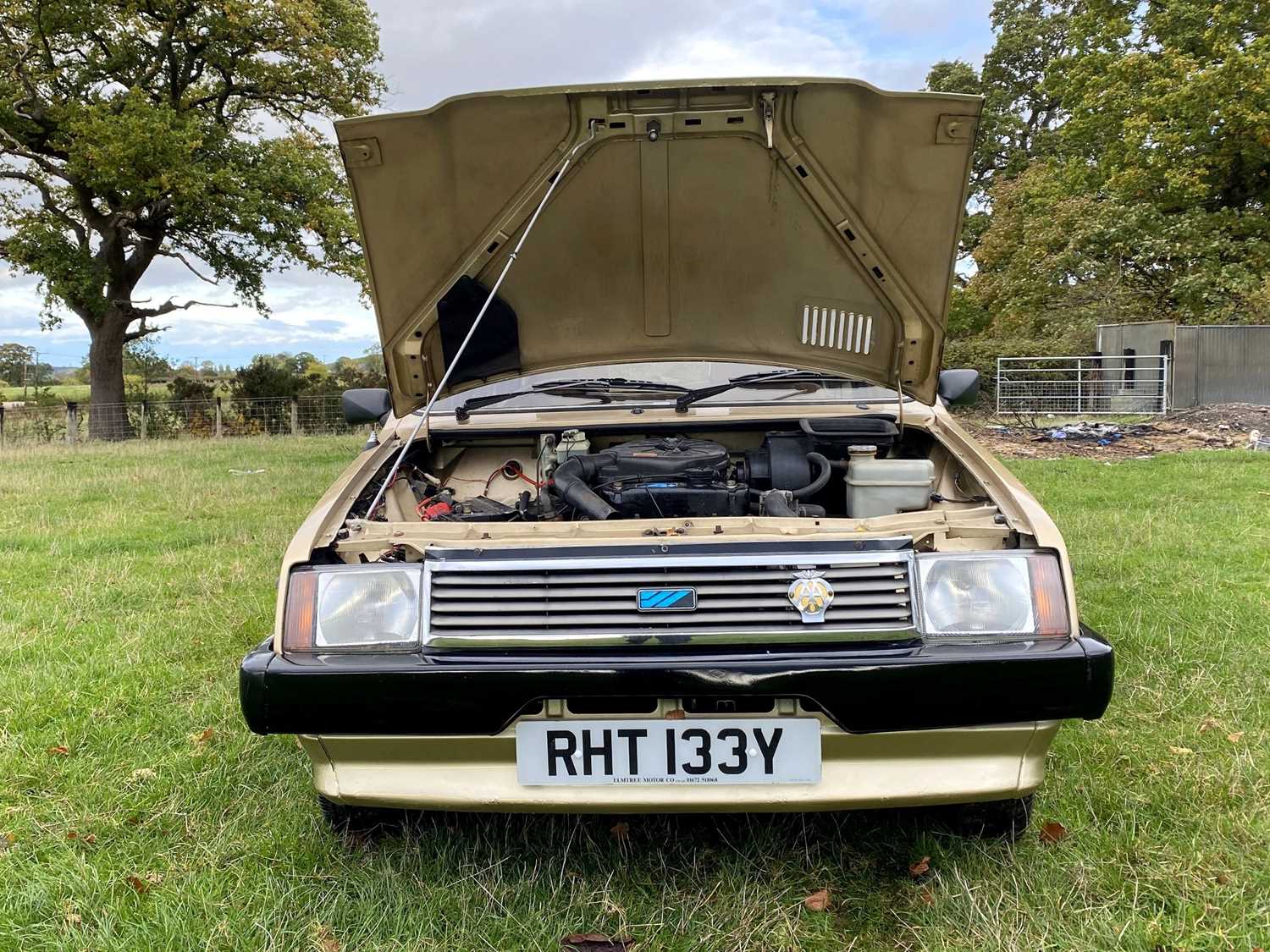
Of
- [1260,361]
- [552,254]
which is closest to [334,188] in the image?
[552,254]

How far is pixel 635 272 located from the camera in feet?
9.54

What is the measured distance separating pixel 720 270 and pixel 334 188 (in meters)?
16.6

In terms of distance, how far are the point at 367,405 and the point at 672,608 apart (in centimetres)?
198

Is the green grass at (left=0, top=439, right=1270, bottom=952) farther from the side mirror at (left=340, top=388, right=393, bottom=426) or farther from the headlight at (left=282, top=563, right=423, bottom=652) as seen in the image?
the side mirror at (left=340, top=388, right=393, bottom=426)

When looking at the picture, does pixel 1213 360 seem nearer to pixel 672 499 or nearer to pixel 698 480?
pixel 698 480

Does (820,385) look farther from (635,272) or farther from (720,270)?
(635,272)

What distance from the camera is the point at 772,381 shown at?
318 cm

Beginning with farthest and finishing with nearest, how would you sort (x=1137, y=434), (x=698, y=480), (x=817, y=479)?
(x=1137, y=434) < (x=817, y=479) < (x=698, y=480)

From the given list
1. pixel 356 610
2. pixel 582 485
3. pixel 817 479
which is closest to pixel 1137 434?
pixel 817 479

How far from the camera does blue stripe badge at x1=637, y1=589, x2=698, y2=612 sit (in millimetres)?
1824

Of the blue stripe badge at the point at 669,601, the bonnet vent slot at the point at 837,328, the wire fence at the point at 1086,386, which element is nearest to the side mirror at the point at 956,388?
the bonnet vent slot at the point at 837,328

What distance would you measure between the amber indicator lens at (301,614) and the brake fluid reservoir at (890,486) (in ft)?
5.23

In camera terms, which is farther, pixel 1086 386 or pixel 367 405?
pixel 1086 386

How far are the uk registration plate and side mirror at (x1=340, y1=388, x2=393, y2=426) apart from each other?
186 centimetres
